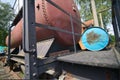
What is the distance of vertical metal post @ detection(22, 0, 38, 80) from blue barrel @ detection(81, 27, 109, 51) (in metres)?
1.37

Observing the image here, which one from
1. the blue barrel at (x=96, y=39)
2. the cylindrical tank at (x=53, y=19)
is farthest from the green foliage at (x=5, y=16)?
the blue barrel at (x=96, y=39)

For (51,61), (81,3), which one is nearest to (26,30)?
(51,61)

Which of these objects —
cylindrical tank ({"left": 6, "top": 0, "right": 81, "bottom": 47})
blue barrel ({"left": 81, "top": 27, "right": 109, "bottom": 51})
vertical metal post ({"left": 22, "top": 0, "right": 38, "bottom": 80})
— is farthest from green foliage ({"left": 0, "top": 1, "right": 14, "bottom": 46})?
vertical metal post ({"left": 22, "top": 0, "right": 38, "bottom": 80})

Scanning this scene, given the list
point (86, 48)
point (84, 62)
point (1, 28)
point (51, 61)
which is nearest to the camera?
point (84, 62)

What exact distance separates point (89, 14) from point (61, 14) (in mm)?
27210

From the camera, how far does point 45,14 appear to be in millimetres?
2959

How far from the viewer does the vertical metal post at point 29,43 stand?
1.76m

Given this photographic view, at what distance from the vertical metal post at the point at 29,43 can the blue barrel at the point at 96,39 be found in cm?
137

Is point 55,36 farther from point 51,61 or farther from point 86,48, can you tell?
point 51,61

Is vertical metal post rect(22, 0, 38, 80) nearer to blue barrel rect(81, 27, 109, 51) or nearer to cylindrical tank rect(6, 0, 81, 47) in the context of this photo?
cylindrical tank rect(6, 0, 81, 47)

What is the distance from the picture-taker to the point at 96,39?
2.85 m

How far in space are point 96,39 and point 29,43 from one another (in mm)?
1466

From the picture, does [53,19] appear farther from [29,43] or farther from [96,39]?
[29,43]

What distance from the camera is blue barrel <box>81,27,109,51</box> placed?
2854 millimetres
